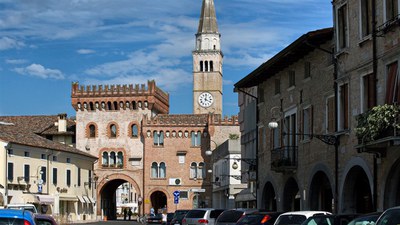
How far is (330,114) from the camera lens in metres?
31.4

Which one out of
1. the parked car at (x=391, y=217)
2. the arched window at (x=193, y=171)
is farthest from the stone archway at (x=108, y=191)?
the parked car at (x=391, y=217)

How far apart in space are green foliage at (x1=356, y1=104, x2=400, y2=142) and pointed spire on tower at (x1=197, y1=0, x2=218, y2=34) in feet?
406

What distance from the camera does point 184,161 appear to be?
9512cm

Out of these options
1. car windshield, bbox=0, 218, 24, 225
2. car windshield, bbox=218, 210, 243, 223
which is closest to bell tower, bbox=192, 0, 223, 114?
car windshield, bbox=218, 210, 243, 223

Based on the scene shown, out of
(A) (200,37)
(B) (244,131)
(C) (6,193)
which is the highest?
(A) (200,37)

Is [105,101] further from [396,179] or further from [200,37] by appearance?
[396,179]

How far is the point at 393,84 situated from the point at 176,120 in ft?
238

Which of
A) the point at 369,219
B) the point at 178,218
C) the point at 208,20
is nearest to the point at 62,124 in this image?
the point at 208,20

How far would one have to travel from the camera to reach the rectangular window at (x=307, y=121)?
34156 millimetres

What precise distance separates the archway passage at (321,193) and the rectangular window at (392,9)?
10.1m

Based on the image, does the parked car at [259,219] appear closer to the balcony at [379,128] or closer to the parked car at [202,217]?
the balcony at [379,128]

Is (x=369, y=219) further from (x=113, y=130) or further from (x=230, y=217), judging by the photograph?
(x=113, y=130)

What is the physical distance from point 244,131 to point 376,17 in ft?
86.6

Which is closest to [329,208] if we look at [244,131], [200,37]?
[244,131]
